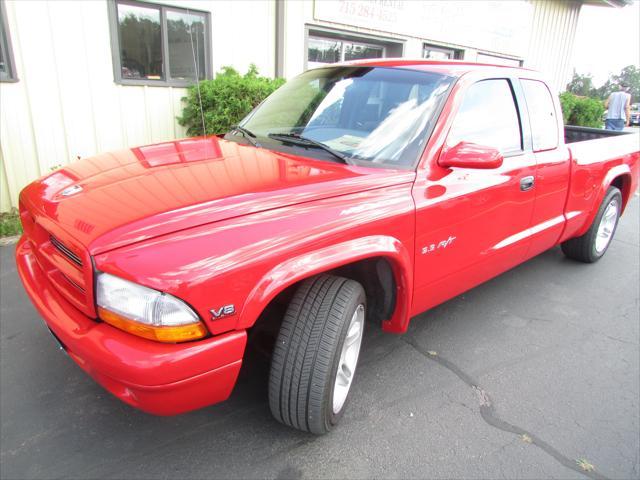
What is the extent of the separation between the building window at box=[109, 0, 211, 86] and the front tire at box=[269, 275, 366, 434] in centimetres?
437

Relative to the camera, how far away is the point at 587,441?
7.57 ft

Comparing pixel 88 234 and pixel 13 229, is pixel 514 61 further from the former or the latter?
pixel 88 234

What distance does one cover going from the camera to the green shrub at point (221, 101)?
600 centimetres

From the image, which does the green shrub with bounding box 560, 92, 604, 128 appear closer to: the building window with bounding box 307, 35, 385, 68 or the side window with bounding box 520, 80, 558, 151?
the building window with bounding box 307, 35, 385, 68

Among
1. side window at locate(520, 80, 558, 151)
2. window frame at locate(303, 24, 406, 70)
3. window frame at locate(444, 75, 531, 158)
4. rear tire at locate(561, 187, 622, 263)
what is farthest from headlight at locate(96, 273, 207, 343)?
window frame at locate(303, 24, 406, 70)

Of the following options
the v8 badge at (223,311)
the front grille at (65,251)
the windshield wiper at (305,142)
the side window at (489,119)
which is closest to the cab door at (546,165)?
the side window at (489,119)

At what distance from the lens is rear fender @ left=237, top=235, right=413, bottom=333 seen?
5.84 feet

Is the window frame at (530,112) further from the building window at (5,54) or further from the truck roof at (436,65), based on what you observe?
the building window at (5,54)

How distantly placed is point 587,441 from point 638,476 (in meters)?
0.24

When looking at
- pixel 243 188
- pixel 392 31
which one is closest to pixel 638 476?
pixel 243 188

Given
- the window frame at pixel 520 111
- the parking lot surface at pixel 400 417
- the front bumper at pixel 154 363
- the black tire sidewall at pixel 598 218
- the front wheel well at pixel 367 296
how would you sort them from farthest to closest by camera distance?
1. the black tire sidewall at pixel 598 218
2. the window frame at pixel 520 111
3. the front wheel well at pixel 367 296
4. the parking lot surface at pixel 400 417
5. the front bumper at pixel 154 363

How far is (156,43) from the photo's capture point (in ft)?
19.7

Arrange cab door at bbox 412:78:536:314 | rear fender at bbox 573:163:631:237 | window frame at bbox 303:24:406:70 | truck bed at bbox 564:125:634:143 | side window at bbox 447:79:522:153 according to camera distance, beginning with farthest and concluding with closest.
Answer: window frame at bbox 303:24:406:70 < truck bed at bbox 564:125:634:143 < rear fender at bbox 573:163:631:237 < side window at bbox 447:79:522:153 < cab door at bbox 412:78:536:314

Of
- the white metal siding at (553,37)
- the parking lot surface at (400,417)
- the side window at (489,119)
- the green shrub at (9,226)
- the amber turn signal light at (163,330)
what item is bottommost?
the parking lot surface at (400,417)
